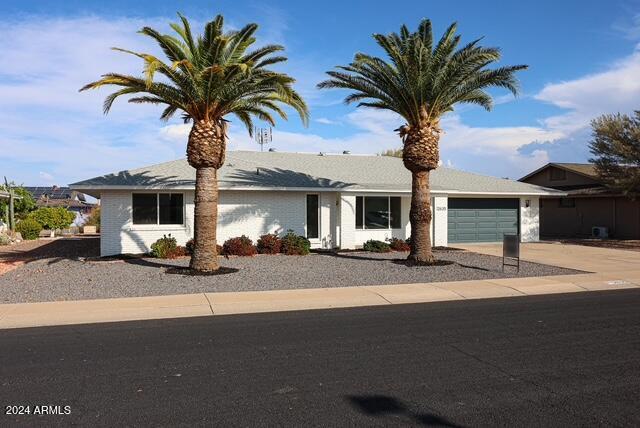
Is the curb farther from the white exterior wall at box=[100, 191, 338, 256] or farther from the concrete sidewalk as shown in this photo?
the white exterior wall at box=[100, 191, 338, 256]

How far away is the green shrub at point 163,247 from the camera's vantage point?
1975 centimetres

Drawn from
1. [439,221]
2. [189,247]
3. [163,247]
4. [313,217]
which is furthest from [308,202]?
[163,247]

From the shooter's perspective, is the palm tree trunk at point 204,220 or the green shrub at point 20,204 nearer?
the palm tree trunk at point 204,220

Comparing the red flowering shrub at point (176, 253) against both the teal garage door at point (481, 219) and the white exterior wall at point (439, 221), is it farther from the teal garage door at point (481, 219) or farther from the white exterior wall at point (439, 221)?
the teal garage door at point (481, 219)

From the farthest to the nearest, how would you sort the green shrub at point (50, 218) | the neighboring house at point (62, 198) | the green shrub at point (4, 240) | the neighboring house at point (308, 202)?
1. the neighboring house at point (62, 198)
2. the green shrub at point (50, 218)
3. the green shrub at point (4, 240)
4. the neighboring house at point (308, 202)

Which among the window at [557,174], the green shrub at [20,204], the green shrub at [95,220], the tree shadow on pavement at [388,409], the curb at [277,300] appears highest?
the window at [557,174]

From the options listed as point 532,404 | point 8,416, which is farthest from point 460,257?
point 8,416

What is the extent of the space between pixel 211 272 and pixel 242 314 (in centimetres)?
538

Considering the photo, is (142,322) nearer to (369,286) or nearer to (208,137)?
(369,286)

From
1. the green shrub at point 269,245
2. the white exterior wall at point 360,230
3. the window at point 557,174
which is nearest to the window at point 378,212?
the white exterior wall at point 360,230

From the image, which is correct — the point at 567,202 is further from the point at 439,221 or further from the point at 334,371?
the point at 334,371

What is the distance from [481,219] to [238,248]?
12.5m

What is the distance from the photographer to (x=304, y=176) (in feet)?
80.7

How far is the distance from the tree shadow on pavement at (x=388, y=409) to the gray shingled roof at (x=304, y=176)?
16.4m
